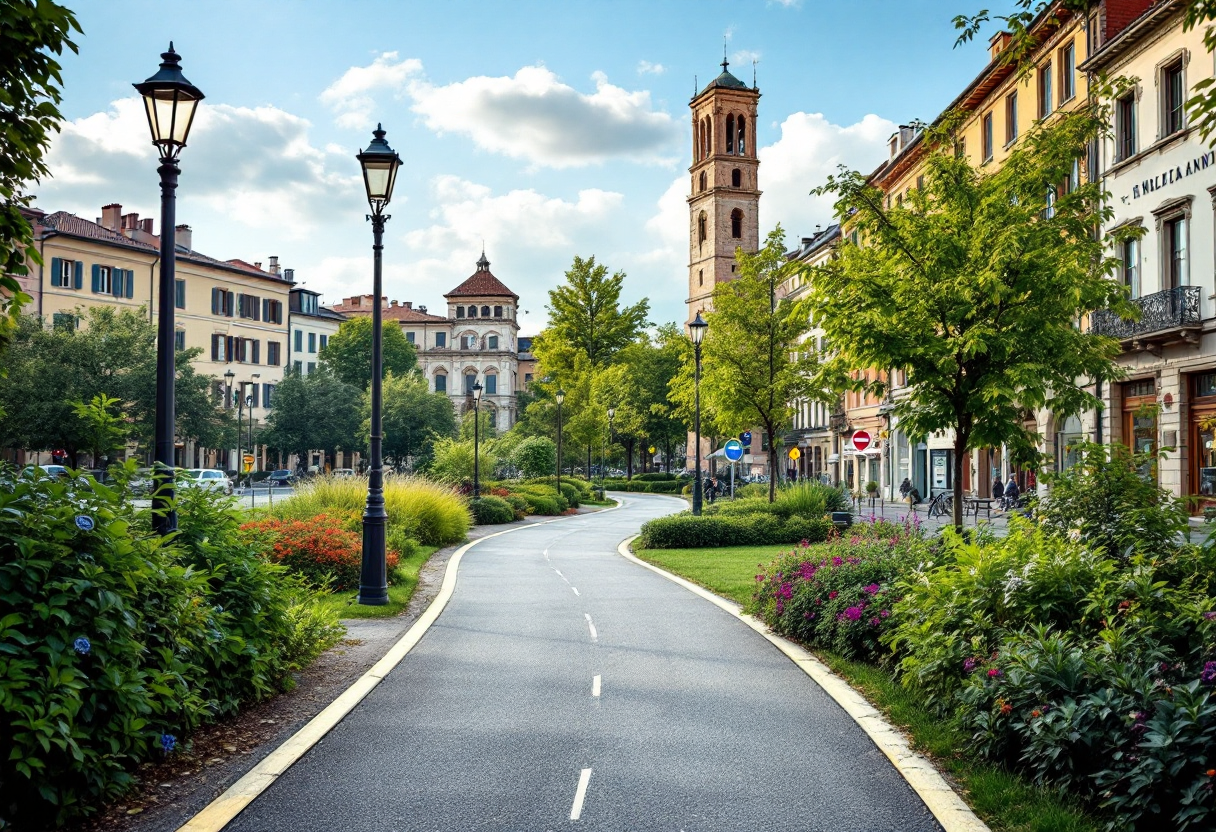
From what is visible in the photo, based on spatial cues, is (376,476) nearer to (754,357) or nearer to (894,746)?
(894,746)

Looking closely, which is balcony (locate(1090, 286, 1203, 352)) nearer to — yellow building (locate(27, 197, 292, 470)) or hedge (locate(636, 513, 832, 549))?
hedge (locate(636, 513, 832, 549))

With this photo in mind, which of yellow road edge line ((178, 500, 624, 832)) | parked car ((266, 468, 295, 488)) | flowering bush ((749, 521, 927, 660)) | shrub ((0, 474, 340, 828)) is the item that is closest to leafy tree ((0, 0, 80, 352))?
shrub ((0, 474, 340, 828))

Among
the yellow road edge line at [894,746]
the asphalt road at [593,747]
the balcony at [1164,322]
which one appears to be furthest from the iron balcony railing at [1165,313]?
the asphalt road at [593,747]

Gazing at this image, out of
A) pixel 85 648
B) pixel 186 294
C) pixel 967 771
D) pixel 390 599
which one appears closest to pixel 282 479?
pixel 186 294

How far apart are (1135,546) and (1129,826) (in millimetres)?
3247

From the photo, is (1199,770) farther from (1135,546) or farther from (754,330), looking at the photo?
(754,330)

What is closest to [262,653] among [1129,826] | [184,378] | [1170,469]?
[1129,826]

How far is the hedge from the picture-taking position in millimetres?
26578

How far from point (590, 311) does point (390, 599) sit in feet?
217

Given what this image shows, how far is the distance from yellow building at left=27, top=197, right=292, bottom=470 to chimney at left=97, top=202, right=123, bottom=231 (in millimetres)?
63

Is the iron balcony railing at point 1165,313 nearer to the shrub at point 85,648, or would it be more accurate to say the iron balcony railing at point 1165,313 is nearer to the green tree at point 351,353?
the shrub at point 85,648

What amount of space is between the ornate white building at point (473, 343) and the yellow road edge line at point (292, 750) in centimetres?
10795

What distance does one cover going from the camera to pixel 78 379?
50.4 metres

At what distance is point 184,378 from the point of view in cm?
5647
